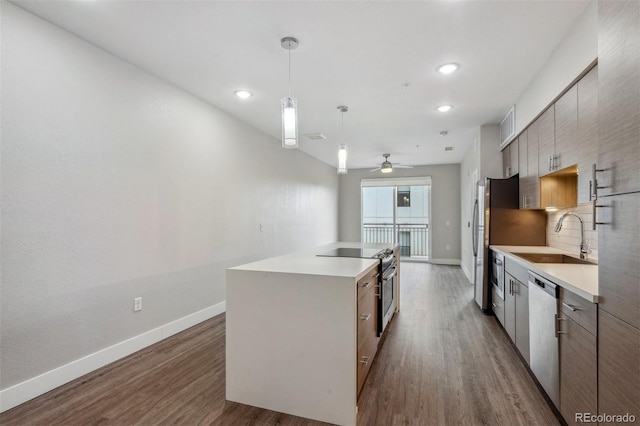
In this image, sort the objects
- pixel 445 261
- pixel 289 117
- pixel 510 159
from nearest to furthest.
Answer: pixel 289 117
pixel 510 159
pixel 445 261

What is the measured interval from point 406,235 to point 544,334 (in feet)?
22.2

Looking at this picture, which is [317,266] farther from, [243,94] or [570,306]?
[243,94]

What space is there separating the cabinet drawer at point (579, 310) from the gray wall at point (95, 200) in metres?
3.25

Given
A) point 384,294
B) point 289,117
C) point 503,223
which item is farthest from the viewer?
point 503,223

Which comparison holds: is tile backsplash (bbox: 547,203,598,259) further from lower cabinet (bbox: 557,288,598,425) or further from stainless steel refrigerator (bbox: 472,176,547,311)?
lower cabinet (bbox: 557,288,598,425)

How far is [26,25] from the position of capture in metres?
2.13

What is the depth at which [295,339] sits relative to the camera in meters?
1.95

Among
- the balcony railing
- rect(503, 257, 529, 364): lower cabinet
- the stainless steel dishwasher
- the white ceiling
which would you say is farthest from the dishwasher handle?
the balcony railing

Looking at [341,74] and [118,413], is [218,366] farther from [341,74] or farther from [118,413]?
[341,74]

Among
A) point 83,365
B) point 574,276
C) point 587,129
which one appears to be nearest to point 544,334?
point 574,276

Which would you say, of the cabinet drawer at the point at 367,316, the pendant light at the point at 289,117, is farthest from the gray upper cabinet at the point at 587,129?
the pendant light at the point at 289,117

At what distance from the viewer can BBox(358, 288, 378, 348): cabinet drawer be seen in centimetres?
202

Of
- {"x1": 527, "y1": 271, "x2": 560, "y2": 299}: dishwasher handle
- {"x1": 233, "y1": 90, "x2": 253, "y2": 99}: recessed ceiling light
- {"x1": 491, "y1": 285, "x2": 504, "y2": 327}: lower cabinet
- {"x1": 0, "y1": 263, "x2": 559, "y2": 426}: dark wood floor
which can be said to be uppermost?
{"x1": 233, "y1": 90, "x2": 253, "y2": 99}: recessed ceiling light

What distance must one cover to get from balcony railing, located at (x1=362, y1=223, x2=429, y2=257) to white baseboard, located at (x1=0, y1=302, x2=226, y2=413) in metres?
5.89
